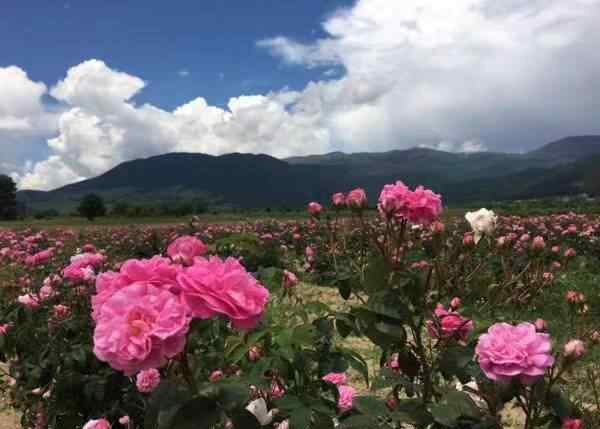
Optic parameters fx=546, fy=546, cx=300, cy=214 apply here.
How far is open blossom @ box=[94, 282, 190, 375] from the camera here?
2.91ft

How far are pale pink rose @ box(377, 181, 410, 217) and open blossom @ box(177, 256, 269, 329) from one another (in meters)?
0.81

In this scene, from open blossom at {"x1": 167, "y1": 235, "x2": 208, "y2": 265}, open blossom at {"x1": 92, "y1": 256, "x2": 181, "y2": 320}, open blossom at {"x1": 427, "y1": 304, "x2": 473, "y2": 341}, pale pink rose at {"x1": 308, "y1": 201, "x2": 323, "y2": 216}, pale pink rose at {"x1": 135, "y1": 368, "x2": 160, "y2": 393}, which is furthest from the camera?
pale pink rose at {"x1": 308, "y1": 201, "x2": 323, "y2": 216}

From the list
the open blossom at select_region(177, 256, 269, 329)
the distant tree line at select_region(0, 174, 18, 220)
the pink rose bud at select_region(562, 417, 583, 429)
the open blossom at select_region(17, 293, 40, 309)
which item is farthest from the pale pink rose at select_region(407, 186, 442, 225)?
the distant tree line at select_region(0, 174, 18, 220)

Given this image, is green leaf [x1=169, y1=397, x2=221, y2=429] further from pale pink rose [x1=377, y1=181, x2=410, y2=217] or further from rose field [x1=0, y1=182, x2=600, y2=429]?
pale pink rose [x1=377, y1=181, x2=410, y2=217]

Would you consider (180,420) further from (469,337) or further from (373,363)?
(373,363)

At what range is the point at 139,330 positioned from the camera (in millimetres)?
903

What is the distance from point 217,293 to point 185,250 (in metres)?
0.30

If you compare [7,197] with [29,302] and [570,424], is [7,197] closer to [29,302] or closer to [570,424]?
[29,302]

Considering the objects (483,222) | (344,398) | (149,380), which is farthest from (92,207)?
(483,222)

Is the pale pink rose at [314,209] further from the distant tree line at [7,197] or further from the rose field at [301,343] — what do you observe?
the distant tree line at [7,197]

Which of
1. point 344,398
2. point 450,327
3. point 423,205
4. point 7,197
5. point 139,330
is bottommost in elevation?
point 344,398

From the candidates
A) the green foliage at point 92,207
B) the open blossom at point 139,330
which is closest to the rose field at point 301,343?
the open blossom at point 139,330

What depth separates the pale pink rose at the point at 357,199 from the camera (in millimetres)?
1997

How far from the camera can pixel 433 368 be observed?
1557 millimetres
